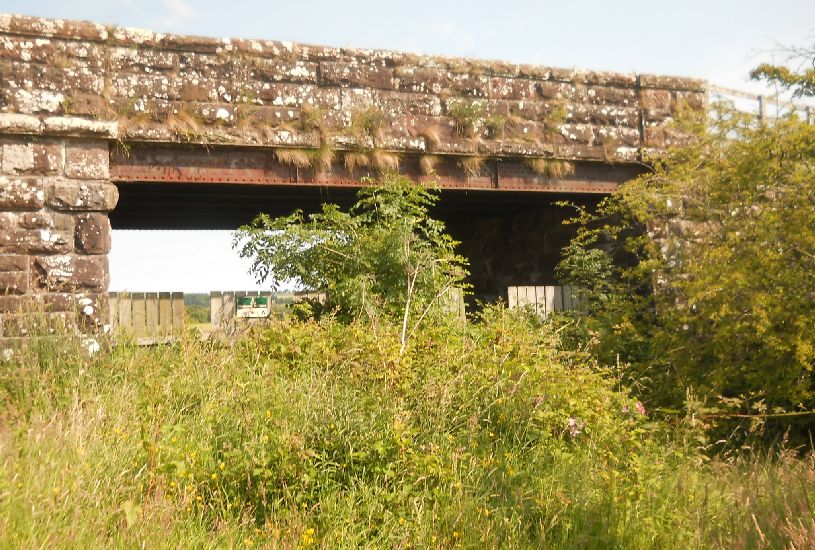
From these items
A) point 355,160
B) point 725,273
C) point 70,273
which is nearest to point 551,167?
point 355,160

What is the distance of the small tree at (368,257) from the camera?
802 cm

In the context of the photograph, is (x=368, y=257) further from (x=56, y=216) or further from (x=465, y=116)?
(x=56, y=216)

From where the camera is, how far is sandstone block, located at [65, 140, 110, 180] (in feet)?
25.6

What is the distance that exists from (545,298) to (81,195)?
570 cm

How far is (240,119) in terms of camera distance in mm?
8508

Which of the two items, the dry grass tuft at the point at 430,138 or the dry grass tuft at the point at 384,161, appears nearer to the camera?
the dry grass tuft at the point at 384,161

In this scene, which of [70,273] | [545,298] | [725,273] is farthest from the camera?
[545,298]

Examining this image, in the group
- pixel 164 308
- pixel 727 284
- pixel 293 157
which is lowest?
pixel 164 308

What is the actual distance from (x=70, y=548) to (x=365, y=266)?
17.1 feet

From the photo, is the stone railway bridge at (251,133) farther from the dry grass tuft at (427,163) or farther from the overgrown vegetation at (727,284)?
the overgrown vegetation at (727,284)

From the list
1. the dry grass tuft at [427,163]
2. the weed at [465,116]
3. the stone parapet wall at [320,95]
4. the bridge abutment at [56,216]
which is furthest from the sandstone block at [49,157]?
the weed at [465,116]

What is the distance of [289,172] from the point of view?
28.8 feet

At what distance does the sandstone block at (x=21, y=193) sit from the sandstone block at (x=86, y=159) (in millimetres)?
315

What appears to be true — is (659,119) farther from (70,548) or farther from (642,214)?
(70,548)
